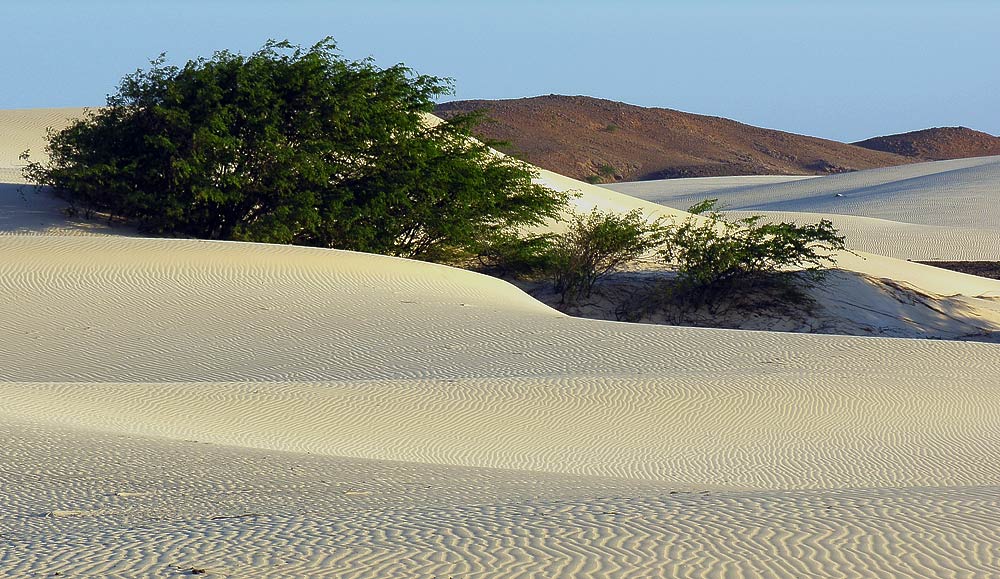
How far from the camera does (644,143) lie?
9912 cm

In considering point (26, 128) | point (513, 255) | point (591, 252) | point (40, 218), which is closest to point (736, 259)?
point (591, 252)

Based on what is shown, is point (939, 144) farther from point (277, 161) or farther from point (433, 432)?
point (433, 432)

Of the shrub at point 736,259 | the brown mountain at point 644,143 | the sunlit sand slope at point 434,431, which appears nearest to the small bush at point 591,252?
the shrub at point 736,259

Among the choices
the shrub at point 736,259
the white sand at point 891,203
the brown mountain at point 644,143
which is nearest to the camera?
the shrub at point 736,259

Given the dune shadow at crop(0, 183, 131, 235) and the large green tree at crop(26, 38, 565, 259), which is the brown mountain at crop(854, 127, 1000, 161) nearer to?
the large green tree at crop(26, 38, 565, 259)

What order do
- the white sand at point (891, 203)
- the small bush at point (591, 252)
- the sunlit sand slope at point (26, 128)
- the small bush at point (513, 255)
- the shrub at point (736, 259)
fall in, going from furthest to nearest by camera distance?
the sunlit sand slope at point (26, 128) → the white sand at point (891, 203) → the small bush at point (513, 255) → the small bush at point (591, 252) → the shrub at point (736, 259)

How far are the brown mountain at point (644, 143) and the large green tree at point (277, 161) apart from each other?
61.9 meters

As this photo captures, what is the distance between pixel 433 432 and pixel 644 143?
91.3 metres

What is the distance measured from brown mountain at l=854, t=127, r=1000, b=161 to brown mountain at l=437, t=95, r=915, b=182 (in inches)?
113

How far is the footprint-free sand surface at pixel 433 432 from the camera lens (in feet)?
17.2

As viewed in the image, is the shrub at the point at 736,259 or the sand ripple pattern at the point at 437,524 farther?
the shrub at the point at 736,259

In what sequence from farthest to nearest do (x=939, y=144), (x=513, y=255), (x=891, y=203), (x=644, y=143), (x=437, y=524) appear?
1. (x=939, y=144)
2. (x=644, y=143)
3. (x=891, y=203)
4. (x=513, y=255)
5. (x=437, y=524)

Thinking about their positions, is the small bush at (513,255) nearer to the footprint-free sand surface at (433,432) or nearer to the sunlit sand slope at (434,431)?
the sunlit sand slope at (434,431)

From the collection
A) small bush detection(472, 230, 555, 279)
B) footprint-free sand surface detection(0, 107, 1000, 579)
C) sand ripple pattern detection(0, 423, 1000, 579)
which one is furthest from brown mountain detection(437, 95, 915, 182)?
sand ripple pattern detection(0, 423, 1000, 579)
